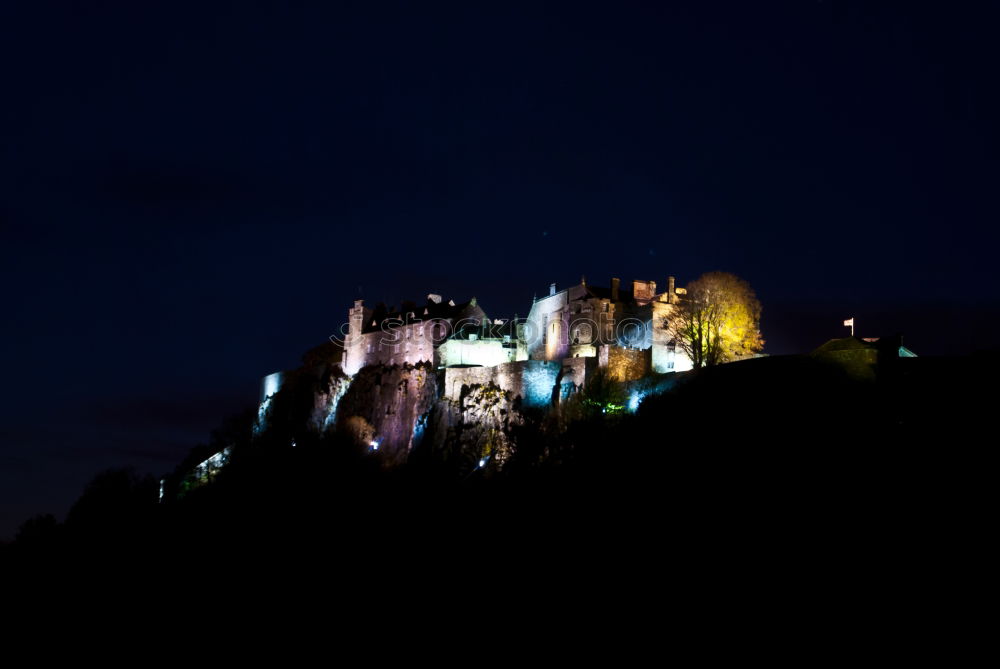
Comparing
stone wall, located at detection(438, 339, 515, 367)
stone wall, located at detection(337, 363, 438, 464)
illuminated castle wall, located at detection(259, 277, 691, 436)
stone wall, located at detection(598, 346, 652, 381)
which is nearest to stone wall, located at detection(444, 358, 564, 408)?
illuminated castle wall, located at detection(259, 277, 691, 436)

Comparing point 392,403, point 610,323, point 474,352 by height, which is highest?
point 610,323

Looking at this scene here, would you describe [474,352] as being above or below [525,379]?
above

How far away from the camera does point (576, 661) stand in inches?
1167

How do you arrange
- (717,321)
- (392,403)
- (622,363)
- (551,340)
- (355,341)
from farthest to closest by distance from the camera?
1. (355,341)
2. (392,403)
3. (551,340)
4. (717,321)
5. (622,363)

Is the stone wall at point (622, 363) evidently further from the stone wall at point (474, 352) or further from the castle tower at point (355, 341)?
the castle tower at point (355, 341)

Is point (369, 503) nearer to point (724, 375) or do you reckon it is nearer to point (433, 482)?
point (433, 482)

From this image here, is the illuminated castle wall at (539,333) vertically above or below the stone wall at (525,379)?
above

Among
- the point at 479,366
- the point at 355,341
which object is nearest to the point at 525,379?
the point at 479,366

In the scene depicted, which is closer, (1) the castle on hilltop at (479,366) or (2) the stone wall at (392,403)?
(1) the castle on hilltop at (479,366)

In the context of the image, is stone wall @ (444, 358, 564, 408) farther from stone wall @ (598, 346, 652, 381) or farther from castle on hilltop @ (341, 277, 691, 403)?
stone wall @ (598, 346, 652, 381)

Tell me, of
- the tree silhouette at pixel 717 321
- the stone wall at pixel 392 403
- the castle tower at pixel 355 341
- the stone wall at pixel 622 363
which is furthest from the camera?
the castle tower at pixel 355 341

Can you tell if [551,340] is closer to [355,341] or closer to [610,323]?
[610,323]

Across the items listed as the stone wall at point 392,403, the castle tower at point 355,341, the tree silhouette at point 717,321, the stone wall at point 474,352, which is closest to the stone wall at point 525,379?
the stone wall at point 392,403

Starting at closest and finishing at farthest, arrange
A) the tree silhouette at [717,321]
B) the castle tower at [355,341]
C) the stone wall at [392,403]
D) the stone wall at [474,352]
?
1. the tree silhouette at [717,321]
2. the stone wall at [392,403]
3. the stone wall at [474,352]
4. the castle tower at [355,341]
